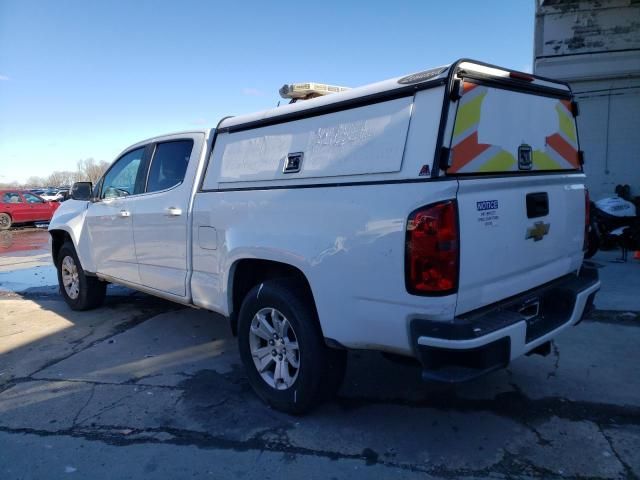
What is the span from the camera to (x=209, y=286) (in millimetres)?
3949

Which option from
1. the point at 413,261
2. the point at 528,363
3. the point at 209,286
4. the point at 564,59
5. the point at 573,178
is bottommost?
the point at 528,363

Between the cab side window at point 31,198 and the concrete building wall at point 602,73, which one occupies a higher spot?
the concrete building wall at point 602,73

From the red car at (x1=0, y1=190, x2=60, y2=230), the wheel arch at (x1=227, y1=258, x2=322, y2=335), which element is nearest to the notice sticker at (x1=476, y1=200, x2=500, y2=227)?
the wheel arch at (x1=227, y1=258, x2=322, y2=335)

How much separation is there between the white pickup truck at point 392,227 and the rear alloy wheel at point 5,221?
18.5 m

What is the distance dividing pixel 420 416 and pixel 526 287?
1.12 meters

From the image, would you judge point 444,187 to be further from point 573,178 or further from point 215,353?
point 215,353

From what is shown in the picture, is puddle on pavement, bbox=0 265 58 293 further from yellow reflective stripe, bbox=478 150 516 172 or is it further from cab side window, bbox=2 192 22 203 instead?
cab side window, bbox=2 192 22 203

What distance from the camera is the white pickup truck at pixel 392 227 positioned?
8.32 ft

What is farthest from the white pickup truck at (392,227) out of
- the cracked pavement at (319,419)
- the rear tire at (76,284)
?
the rear tire at (76,284)

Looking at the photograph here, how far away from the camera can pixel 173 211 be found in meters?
4.23

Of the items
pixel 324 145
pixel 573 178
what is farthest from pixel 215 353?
pixel 573 178

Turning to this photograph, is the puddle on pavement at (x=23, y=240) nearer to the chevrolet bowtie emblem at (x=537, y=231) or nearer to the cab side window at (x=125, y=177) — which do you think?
the cab side window at (x=125, y=177)

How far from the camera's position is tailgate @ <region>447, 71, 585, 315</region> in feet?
8.58

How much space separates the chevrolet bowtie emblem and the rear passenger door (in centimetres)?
261
